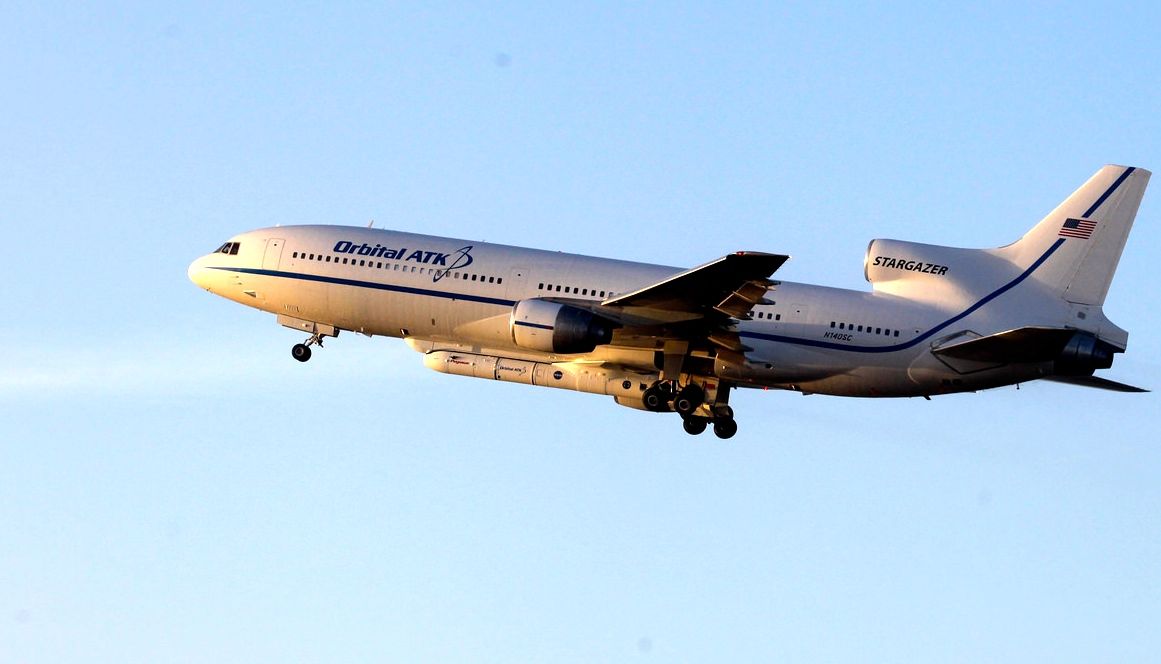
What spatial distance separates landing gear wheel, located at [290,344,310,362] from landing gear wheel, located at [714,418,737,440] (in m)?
13.8

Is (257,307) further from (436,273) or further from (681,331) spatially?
(681,331)

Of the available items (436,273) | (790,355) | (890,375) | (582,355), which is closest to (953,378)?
(890,375)

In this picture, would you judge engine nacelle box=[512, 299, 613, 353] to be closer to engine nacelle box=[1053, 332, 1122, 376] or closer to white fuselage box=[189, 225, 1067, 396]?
white fuselage box=[189, 225, 1067, 396]

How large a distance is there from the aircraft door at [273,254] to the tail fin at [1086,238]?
22.8m

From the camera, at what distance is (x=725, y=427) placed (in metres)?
48.6

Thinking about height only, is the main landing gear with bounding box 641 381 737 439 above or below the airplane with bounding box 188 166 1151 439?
below

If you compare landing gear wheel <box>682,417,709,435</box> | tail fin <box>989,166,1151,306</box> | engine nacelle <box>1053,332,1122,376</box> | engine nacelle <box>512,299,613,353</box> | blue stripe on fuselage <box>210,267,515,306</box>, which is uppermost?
tail fin <box>989,166,1151,306</box>

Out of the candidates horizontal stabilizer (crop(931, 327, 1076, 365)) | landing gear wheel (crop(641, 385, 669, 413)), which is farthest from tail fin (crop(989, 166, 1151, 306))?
landing gear wheel (crop(641, 385, 669, 413))

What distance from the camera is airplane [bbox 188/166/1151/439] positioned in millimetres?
44344

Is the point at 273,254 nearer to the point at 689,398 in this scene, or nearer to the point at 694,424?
the point at 689,398

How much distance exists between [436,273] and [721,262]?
34.6ft

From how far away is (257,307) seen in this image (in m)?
52.0

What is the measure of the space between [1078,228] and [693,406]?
12565 mm

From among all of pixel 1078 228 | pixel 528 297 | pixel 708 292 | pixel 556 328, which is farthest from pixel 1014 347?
pixel 528 297
